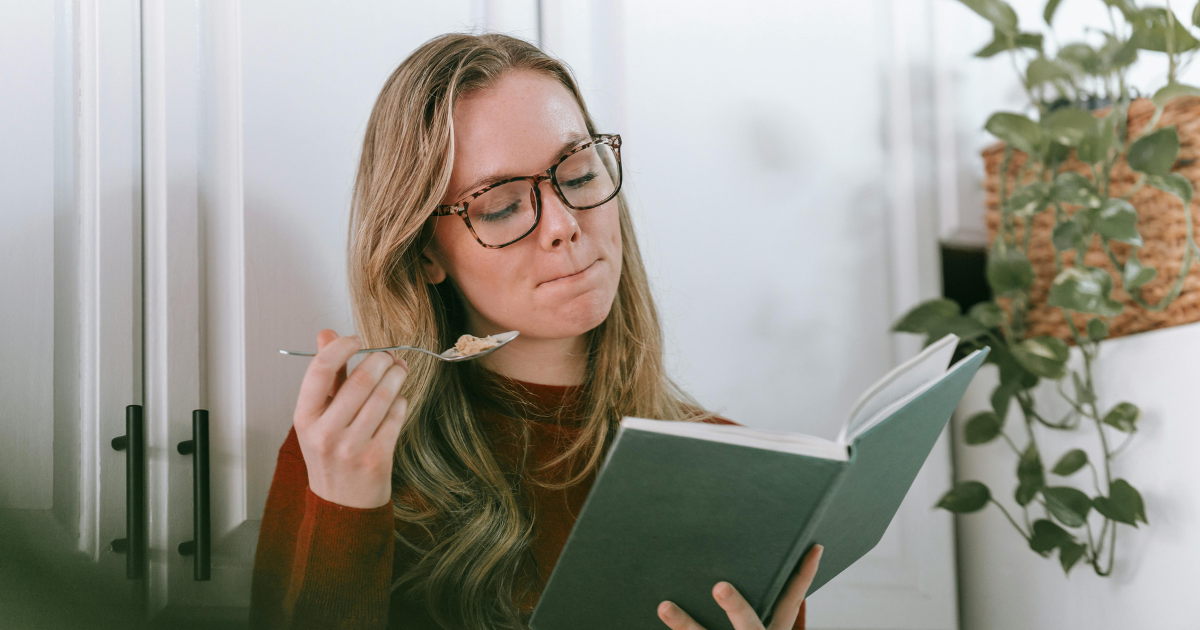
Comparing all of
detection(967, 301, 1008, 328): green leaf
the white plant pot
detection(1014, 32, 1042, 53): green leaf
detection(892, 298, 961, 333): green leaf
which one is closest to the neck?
detection(892, 298, 961, 333): green leaf

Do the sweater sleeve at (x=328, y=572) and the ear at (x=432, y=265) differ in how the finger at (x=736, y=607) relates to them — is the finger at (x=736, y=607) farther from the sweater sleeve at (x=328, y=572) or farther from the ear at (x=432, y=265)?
the ear at (x=432, y=265)

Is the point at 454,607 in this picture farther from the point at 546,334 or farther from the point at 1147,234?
the point at 1147,234

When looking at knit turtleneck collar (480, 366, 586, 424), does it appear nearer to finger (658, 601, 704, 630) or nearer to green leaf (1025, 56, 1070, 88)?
finger (658, 601, 704, 630)

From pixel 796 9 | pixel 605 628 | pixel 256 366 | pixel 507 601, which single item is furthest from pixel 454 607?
pixel 796 9

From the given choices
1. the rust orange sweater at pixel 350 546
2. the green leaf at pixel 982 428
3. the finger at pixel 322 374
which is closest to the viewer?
the finger at pixel 322 374

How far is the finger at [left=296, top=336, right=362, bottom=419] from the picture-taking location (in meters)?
0.69

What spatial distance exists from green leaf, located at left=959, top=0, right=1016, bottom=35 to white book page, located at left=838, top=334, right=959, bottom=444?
2.58 feet

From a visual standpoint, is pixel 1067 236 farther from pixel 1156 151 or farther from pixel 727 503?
pixel 727 503

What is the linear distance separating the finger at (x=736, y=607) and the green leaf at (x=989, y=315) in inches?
32.9

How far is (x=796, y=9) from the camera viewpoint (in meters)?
1.46

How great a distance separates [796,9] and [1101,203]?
60cm

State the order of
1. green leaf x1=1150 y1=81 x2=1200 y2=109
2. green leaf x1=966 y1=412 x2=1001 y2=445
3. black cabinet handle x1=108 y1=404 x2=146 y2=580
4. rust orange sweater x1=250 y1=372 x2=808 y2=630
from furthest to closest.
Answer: green leaf x1=966 y1=412 x2=1001 y2=445, green leaf x1=1150 y1=81 x2=1200 y2=109, black cabinet handle x1=108 y1=404 x2=146 y2=580, rust orange sweater x1=250 y1=372 x2=808 y2=630

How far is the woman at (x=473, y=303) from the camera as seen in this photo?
36.7 inches

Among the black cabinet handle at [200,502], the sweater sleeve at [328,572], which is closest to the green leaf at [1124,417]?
the sweater sleeve at [328,572]
